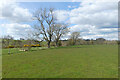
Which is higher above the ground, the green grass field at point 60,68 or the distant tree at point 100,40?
the distant tree at point 100,40

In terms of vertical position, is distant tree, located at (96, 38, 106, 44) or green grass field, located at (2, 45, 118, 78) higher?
distant tree, located at (96, 38, 106, 44)

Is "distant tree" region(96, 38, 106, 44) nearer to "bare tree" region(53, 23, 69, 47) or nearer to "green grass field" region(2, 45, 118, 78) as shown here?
"bare tree" region(53, 23, 69, 47)

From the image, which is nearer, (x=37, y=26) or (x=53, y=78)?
(x=53, y=78)

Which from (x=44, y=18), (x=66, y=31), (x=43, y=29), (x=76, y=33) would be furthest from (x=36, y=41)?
(x=76, y=33)

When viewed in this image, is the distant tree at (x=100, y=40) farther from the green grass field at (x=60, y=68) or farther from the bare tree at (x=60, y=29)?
the green grass field at (x=60, y=68)

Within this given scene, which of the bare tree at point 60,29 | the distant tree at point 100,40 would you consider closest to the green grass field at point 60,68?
the bare tree at point 60,29

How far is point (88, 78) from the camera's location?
169 inches

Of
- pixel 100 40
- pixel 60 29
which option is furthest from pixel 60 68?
pixel 100 40

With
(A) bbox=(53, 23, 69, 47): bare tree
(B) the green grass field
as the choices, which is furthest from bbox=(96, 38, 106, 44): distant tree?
(B) the green grass field

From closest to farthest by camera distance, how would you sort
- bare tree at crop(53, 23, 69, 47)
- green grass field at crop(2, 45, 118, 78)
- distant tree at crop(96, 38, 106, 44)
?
green grass field at crop(2, 45, 118, 78) → bare tree at crop(53, 23, 69, 47) → distant tree at crop(96, 38, 106, 44)

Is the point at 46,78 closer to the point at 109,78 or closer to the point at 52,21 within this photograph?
the point at 109,78

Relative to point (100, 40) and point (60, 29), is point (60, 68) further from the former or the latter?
point (100, 40)

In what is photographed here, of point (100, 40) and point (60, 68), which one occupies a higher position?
point (100, 40)

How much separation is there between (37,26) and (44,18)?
2.99 meters
